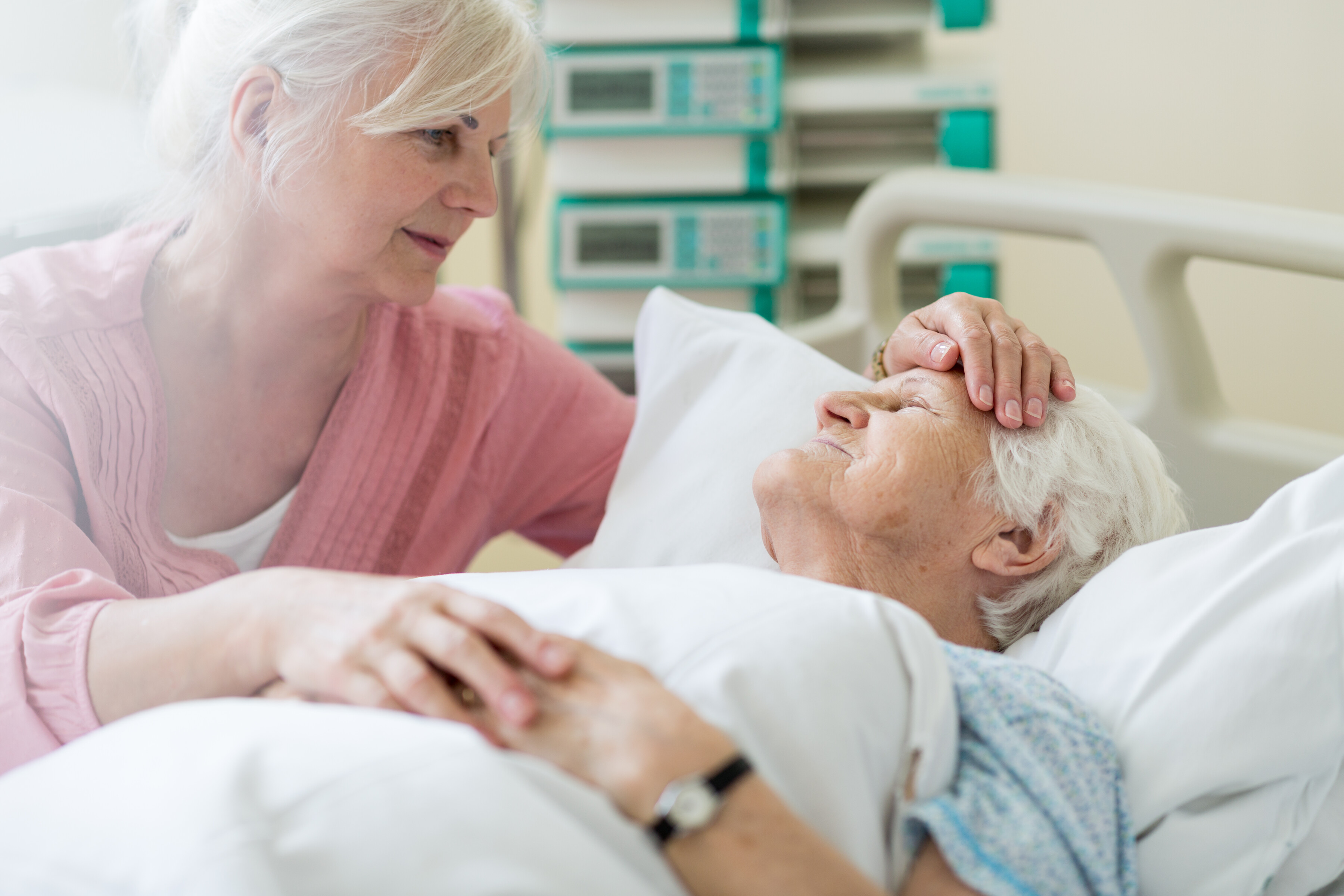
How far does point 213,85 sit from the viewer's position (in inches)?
55.4

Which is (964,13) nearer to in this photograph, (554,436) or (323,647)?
(554,436)

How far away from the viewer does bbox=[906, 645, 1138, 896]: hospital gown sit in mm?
842

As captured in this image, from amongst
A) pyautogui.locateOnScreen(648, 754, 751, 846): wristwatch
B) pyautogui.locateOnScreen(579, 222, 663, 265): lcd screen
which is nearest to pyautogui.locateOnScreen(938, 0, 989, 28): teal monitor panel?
pyautogui.locateOnScreen(579, 222, 663, 265): lcd screen

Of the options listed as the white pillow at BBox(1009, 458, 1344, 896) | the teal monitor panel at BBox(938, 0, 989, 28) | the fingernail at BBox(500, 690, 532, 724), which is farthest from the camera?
the teal monitor panel at BBox(938, 0, 989, 28)

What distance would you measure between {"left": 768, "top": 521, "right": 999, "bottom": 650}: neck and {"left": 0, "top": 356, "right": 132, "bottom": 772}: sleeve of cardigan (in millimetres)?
749

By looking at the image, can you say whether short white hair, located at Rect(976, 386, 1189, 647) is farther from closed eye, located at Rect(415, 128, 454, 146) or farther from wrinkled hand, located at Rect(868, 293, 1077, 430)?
closed eye, located at Rect(415, 128, 454, 146)

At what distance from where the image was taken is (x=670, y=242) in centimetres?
242

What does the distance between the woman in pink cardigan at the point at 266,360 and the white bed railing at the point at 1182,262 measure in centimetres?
37

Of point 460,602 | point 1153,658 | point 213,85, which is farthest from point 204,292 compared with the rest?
point 1153,658

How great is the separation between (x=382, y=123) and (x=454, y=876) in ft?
3.18

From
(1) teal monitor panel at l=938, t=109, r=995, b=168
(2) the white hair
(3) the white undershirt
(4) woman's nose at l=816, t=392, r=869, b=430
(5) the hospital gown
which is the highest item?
(2) the white hair

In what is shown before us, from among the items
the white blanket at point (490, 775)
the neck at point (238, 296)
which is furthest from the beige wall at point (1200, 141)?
the white blanket at point (490, 775)

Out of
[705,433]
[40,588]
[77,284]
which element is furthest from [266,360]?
[705,433]

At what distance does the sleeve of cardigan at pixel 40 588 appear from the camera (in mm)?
1049
